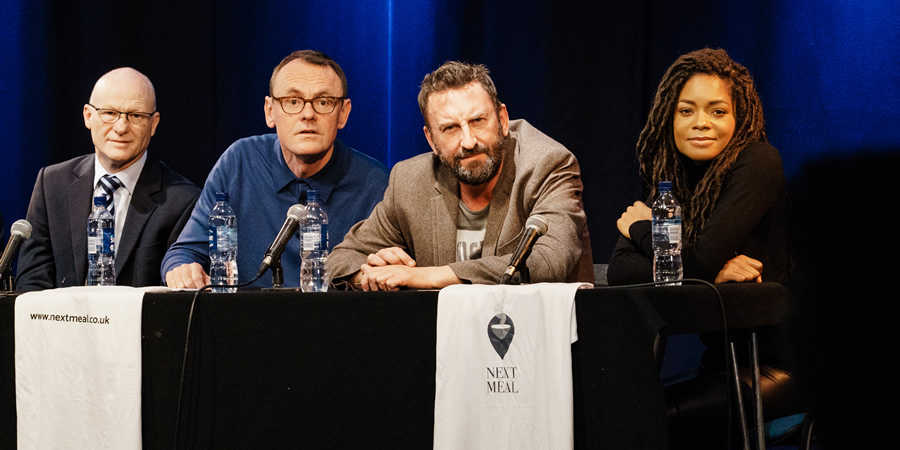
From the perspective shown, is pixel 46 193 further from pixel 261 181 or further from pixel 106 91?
pixel 261 181

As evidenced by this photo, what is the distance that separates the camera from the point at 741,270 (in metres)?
2.56

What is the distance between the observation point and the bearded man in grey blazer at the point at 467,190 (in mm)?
2971

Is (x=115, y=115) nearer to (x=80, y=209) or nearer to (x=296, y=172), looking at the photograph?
(x=80, y=209)

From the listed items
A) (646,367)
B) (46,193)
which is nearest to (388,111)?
(46,193)

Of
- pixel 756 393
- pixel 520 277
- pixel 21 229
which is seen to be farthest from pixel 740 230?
pixel 21 229

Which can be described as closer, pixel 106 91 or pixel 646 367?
pixel 646 367

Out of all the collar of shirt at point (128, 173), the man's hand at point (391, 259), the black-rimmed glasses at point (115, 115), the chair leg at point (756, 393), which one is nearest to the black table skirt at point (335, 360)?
the chair leg at point (756, 393)

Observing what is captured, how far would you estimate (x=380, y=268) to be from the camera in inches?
105

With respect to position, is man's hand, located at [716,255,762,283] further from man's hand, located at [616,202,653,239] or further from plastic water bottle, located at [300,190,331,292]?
plastic water bottle, located at [300,190,331,292]

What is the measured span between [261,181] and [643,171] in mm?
1660

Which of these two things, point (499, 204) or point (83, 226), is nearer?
point (499, 204)

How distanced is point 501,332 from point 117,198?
236cm

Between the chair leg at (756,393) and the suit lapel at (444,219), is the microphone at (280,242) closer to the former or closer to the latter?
the suit lapel at (444,219)

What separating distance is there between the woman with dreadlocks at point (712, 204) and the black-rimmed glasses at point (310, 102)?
4.61 feet
